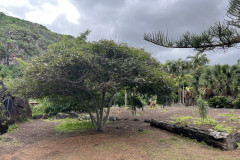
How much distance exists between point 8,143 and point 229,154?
6990 millimetres

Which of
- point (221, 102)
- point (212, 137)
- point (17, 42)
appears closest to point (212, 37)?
point (212, 137)

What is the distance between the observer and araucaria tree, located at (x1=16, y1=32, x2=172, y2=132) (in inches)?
221

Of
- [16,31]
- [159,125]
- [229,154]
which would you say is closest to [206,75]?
[159,125]

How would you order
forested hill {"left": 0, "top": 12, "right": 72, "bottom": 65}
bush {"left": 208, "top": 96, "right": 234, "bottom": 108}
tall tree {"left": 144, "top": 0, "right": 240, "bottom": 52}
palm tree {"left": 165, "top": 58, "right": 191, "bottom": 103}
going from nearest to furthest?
tall tree {"left": 144, "top": 0, "right": 240, "bottom": 52}, bush {"left": 208, "top": 96, "right": 234, "bottom": 108}, palm tree {"left": 165, "top": 58, "right": 191, "bottom": 103}, forested hill {"left": 0, "top": 12, "right": 72, "bottom": 65}

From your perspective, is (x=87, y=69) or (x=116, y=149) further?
(x=87, y=69)

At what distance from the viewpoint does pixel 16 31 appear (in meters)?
65.4

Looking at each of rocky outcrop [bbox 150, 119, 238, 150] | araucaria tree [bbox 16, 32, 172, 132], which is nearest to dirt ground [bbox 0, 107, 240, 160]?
rocky outcrop [bbox 150, 119, 238, 150]

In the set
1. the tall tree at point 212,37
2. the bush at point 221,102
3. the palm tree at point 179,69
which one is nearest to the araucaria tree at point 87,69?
the tall tree at point 212,37

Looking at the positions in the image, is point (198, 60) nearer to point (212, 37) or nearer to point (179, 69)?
point (179, 69)

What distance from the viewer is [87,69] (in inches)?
241

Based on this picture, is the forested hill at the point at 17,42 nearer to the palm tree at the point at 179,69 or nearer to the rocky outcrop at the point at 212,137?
the palm tree at the point at 179,69

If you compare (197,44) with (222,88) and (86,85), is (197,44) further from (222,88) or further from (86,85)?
(222,88)

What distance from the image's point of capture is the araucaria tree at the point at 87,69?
562 cm

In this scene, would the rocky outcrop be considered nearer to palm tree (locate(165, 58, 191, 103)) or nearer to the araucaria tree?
the araucaria tree
